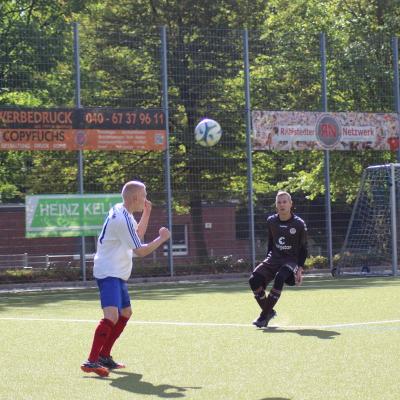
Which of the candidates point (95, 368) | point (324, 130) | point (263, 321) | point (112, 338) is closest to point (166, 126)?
point (324, 130)

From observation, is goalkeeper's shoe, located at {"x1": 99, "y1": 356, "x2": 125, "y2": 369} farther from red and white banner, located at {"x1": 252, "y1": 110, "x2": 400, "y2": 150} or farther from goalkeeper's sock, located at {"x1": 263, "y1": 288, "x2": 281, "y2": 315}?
red and white banner, located at {"x1": 252, "y1": 110, "x2": 400, "y2": 150}

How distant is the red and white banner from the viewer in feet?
87.0

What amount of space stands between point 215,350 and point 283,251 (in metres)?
3.26

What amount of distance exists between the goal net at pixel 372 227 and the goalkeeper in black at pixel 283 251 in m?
12.2

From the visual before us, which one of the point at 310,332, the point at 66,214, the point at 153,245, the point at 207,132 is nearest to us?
the point at 153,245

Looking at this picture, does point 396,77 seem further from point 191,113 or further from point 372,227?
point 191,113

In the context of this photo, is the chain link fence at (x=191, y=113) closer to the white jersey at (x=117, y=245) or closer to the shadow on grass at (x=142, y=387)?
the white jersey at (x=117, y=245)

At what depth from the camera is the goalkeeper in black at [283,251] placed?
42.2ft

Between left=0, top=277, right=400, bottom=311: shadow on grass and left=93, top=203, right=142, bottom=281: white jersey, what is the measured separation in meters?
8.06

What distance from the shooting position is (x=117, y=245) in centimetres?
929

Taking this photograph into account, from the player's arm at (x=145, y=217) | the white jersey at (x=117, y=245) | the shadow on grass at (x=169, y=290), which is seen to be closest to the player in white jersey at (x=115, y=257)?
the white jersey at (x=117, y=245)

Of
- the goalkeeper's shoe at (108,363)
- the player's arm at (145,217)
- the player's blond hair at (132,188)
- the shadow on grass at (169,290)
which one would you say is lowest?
the shadow on grass at (169,290)

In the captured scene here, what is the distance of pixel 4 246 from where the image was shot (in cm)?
2414

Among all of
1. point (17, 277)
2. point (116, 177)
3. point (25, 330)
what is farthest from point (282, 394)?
point (116, 177)
